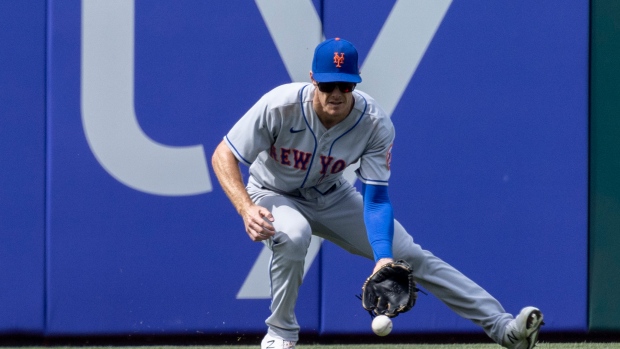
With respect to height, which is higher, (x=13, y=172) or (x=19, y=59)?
(x=19, y=59)

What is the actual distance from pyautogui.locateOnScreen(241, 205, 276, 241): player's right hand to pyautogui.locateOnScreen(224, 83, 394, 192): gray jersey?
35 cm

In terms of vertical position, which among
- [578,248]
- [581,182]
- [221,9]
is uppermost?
[221,9]

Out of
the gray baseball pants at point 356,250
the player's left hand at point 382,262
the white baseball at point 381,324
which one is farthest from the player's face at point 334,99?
the white baseball at point 381,324

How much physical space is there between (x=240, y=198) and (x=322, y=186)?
612mm

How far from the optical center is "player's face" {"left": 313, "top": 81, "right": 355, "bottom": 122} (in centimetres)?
394

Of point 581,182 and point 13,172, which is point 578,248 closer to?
point 581,182

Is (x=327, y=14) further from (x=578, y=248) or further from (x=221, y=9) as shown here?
(x=578, y=248)

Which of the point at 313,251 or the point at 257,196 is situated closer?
the point at 257,196

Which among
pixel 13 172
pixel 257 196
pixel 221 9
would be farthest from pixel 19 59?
pixel 257 196

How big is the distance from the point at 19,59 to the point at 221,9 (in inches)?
40.6

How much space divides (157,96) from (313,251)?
112 centimetres

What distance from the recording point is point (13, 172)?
16.4ft

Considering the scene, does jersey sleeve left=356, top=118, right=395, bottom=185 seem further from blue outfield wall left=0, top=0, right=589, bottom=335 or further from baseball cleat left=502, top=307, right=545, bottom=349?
blue outfield wall left=0, top=0, right=589, bottom=335

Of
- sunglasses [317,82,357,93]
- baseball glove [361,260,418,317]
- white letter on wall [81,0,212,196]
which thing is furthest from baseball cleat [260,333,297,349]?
white letter on wall [81,0,212,196]
